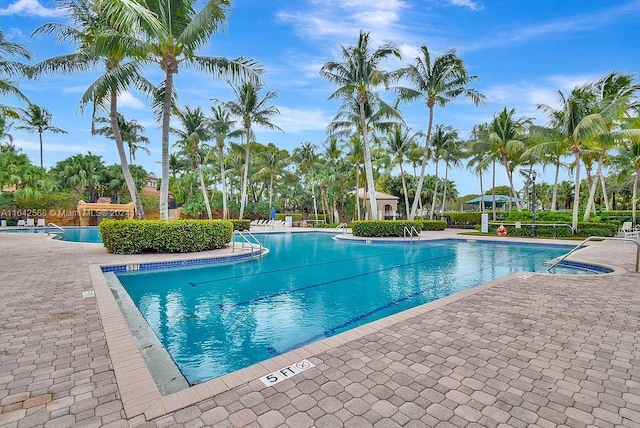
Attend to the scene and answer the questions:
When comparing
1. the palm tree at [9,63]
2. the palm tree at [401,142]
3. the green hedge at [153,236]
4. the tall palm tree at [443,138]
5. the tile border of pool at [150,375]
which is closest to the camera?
the tile border of pool at [150,375]

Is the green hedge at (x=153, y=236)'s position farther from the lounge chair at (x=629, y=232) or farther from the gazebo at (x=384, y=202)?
the gazebo at (x=384, y=202)

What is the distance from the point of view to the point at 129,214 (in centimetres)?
2872

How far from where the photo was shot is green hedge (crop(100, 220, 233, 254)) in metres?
10.8

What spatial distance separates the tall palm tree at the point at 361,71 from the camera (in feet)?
54.7

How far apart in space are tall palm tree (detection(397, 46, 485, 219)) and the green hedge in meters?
12.6

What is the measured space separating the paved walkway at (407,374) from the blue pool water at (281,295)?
3.41 ft

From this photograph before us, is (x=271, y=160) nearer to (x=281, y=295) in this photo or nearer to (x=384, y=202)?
(x=384, y=202)

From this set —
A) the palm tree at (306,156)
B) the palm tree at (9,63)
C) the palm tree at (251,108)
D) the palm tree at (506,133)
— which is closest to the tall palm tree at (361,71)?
the palm tree at (251,108)

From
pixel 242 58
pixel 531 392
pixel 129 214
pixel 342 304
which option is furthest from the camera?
pixel 129 214

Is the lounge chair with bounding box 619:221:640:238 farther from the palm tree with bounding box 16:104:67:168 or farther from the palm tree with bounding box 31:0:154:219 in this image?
the palm tree with bounding box 16:104:67:168

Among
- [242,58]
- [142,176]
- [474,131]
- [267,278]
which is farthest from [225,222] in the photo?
[142,176]

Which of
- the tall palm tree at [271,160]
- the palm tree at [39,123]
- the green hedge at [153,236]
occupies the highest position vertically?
the palm tree at [39,123]

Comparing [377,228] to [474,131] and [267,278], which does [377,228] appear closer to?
[267,278]

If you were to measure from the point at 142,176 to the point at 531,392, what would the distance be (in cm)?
3722
